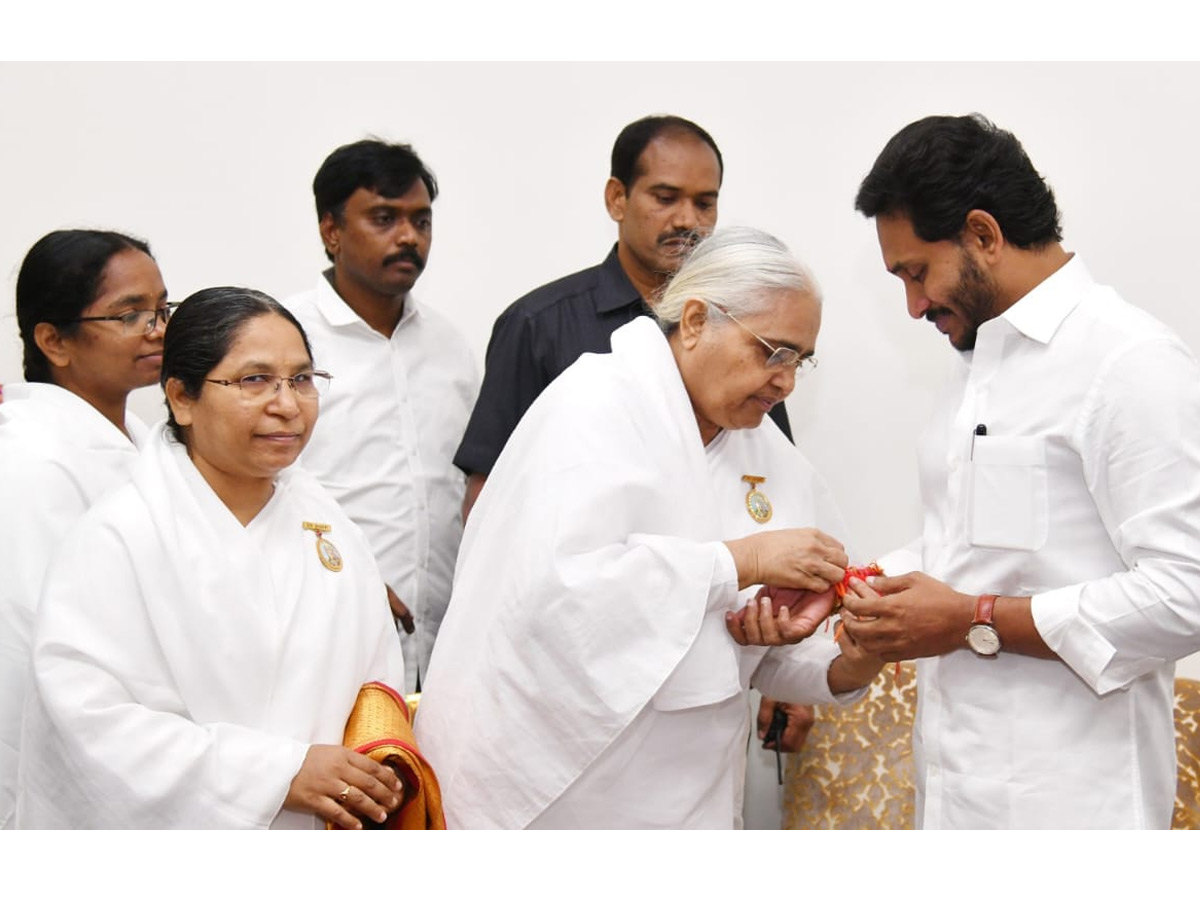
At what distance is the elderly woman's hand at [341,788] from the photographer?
2.44 metres

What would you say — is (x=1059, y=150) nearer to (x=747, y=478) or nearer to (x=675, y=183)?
(x=675, y=183)

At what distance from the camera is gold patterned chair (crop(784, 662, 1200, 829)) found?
150 inches

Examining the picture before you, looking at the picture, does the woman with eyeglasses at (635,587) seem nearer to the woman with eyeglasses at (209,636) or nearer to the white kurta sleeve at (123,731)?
the woman with eyeglasses at (209,636)

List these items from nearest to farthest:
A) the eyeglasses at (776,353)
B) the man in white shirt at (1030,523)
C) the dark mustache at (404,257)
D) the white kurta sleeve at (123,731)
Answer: the white kurta sleeve at (123,731)
the man in white shirt at (1030,523)
the eyeglasses at (776,353)
the dark mustache at (404,257)

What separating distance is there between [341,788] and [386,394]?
179 cm

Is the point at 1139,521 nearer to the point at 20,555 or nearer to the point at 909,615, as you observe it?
the point at 909,615

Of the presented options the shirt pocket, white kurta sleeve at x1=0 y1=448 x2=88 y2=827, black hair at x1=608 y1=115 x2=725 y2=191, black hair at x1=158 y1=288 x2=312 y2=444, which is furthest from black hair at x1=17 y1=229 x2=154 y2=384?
the shirt pocket

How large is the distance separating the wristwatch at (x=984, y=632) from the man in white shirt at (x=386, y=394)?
1.84 meters

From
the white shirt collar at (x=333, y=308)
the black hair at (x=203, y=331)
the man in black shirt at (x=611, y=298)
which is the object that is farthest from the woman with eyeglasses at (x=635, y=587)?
the white shirt collar at (x=333, y=308)

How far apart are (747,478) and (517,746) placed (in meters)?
0.82

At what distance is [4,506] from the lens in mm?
2865

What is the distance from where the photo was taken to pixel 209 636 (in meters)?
2.47

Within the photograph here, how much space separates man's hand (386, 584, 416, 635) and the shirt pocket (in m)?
1.84

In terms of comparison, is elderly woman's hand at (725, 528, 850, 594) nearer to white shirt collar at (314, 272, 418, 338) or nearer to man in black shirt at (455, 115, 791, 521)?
man in black shirt at (455, 115, 791, 521)
